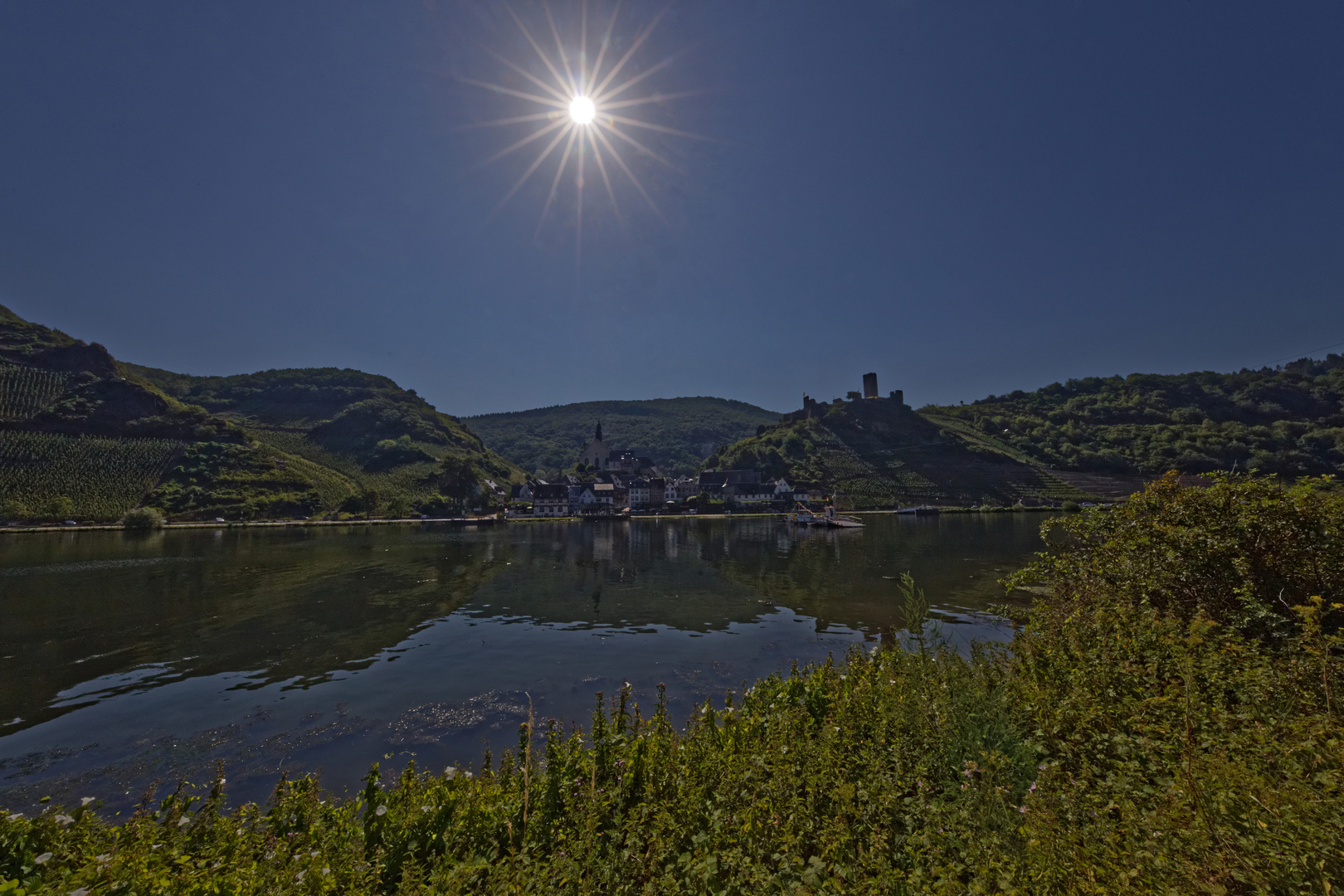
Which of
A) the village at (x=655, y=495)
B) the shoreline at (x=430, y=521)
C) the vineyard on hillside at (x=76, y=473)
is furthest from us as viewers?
the village at (x=655, y=495)

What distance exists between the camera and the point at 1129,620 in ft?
24.4

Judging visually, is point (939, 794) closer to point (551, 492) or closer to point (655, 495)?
point (551, 492)

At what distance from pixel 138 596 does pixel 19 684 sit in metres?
15.0

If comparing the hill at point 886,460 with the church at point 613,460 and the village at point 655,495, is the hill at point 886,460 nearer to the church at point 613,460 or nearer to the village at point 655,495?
the village at point 655,495

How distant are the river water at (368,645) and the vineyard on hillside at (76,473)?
176ft

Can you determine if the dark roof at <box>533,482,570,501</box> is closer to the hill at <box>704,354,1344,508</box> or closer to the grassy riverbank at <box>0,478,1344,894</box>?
→ the hill at <box>704,354,1344,508</box>

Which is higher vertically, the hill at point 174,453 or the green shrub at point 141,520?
the hill at point 174,453

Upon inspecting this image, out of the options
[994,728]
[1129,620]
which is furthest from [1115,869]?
[1129,620]

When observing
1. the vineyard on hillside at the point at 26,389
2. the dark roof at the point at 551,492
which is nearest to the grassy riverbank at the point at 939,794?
the dark roof at the point at 551,492

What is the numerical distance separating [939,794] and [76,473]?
131632 mm

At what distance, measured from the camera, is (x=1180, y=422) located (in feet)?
463

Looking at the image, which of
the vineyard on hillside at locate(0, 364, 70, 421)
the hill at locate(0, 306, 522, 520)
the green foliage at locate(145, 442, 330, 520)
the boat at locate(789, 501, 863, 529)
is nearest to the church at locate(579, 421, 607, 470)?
the hill at locate(0, 306, 522, 520)

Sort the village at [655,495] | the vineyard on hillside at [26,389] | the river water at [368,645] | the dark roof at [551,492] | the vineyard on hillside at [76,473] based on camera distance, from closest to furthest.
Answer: the river water at [368,645]
the vineyard on hillside at [76,473]
the vineyard on hillside at [26,389]
the village at [655,495]
the dark roof at [551,492]

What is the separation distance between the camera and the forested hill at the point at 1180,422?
375 ft
